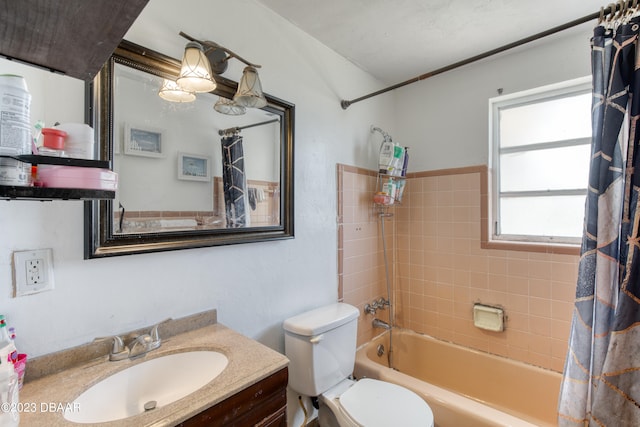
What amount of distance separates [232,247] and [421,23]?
165 centimetres

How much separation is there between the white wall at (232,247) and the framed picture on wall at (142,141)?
0.16m

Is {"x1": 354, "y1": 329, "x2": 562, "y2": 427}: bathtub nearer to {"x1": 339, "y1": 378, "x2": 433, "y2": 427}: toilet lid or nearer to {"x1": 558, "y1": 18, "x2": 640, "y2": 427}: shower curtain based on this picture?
{"x1": 339, "y1": 378, "x2": 433, "y2": 427}: toilet lid

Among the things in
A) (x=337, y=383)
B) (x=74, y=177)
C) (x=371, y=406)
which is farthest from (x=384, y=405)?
(x=74, y=177)

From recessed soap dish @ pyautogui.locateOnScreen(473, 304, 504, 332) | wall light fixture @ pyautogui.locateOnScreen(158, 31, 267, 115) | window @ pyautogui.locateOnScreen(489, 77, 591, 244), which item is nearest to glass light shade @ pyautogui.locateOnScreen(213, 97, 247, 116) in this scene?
wall light fixture @ pyautogui.locateOnScreen(158, 31, 267, 115)

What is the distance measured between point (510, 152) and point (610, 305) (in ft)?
3.98

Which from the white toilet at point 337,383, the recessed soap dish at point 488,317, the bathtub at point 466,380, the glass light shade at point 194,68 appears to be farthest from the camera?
the recessed soap dish at point 488,317

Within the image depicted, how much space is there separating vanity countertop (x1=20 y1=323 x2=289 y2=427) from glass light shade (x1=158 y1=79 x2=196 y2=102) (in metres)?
0.97

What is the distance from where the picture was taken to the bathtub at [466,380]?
1.44 m

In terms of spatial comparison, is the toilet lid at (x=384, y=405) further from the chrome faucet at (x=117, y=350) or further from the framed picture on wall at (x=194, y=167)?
the framed picture on wall at (x=194, y=167)

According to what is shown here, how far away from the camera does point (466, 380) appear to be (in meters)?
2.04

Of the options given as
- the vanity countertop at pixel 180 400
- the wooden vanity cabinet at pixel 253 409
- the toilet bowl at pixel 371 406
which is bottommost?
the toilet bowl at pixel 371 406

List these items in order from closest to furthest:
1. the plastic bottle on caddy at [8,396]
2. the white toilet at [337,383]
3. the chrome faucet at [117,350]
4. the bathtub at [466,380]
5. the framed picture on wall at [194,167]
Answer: the plastic bottle on caddy at [8,396], the chrome faucet at [117,350], the framed picture on wall at [194,167], the white toilet at [337,383], the bathtub at [466,380]

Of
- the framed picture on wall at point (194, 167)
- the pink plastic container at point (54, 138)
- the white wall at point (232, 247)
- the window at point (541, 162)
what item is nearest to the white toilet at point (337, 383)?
the white wall at point (232, 247)

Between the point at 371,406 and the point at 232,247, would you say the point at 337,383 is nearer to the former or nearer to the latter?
the point at 371,406
